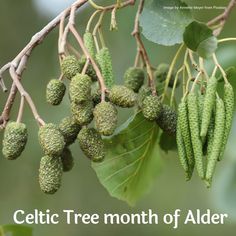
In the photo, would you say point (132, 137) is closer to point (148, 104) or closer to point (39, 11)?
point (148, 104)

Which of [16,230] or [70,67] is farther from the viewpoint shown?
[16,230]

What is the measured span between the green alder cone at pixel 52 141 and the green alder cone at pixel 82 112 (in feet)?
0.19

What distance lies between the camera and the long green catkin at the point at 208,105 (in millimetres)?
1672

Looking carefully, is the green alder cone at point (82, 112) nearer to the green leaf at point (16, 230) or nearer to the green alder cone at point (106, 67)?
the green alder cone at point (106, 67)

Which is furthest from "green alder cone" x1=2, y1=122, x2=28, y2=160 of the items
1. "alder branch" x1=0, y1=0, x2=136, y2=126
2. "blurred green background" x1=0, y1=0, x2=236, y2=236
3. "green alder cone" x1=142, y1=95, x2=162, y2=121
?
"blurred green background" x1=0, y1=0, x2=236, y2=236

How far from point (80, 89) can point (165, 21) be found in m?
0.38

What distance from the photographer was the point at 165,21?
6.31 feet

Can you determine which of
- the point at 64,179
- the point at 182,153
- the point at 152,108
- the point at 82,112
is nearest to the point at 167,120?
the point at 152,108

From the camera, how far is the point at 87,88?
1.67m

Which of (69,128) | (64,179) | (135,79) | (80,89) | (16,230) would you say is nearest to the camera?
(80,89)

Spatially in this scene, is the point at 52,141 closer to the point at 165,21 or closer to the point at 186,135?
the point at 186,135

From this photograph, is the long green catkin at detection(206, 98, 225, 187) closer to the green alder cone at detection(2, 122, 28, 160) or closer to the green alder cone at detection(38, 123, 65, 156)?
the green alder cone at detection(38, 123, 65, 156)

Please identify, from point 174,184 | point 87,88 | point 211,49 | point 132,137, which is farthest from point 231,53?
point 174,184

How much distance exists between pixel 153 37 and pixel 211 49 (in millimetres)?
203
